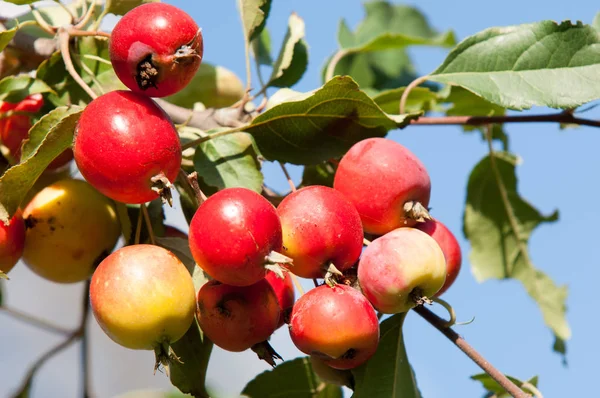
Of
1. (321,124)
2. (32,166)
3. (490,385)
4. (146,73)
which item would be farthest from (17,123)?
(490,385)

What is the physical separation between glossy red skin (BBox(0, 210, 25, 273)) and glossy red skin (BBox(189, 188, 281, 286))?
1.19 ft

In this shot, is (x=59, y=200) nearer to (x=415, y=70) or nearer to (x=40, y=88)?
(x=40, y=88)

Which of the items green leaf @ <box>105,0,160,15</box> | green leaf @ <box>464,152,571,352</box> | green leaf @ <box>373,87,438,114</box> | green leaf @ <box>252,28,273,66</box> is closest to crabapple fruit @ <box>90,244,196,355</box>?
green leaf @ <box>105,0,160,15</box>

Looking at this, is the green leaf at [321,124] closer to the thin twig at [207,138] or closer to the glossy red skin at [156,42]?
the thin twig at [207,138]

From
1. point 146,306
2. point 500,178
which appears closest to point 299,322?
point 146,306

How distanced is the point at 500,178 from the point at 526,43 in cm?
72

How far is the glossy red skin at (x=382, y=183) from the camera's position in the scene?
3.89 ft

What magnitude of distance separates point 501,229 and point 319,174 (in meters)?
0.85

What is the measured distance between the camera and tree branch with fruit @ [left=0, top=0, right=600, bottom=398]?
1.04m

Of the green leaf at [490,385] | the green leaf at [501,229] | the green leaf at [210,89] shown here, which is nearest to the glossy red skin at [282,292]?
the green leaf at [490,385]

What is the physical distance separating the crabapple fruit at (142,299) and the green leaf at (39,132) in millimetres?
218

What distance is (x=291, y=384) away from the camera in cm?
155

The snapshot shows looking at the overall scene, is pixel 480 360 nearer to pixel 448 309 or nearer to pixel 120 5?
pixel 448 309

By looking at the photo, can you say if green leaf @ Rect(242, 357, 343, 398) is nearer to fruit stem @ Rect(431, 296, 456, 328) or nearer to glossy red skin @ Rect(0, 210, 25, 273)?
fruit stem @ Rect(431, 296, 456, 328)
